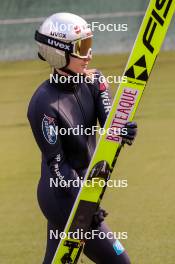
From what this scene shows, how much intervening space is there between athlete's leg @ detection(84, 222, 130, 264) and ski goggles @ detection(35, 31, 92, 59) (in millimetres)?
1137

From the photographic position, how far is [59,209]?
5727mm

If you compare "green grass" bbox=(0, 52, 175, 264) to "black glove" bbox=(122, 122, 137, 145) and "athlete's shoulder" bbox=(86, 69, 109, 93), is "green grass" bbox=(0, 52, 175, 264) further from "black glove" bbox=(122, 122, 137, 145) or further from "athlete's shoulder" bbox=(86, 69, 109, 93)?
"athlete's shoulder" bbox=(86, 69, 109, 93)

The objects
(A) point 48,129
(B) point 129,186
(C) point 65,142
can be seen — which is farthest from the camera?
(B) point 129,186

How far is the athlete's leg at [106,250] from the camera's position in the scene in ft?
18.4

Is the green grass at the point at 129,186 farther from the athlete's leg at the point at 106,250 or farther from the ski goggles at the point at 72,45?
the ski goggles at the point at 72,45

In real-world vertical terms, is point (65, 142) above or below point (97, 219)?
above

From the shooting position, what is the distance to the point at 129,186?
9.27m

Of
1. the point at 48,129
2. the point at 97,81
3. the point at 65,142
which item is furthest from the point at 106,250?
the point at 97,81

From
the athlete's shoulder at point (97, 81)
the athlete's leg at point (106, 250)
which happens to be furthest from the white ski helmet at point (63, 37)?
the athlete's leg at point (106, 250)

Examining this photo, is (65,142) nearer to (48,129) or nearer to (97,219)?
(48,129)

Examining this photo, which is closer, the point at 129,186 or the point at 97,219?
the point at 97,219

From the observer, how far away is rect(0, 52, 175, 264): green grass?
302 inches

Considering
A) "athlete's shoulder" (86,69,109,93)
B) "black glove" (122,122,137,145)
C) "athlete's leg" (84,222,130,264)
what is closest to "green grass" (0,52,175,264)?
"athlete's leg" (84,222,130,264)

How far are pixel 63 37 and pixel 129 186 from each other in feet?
12.9
